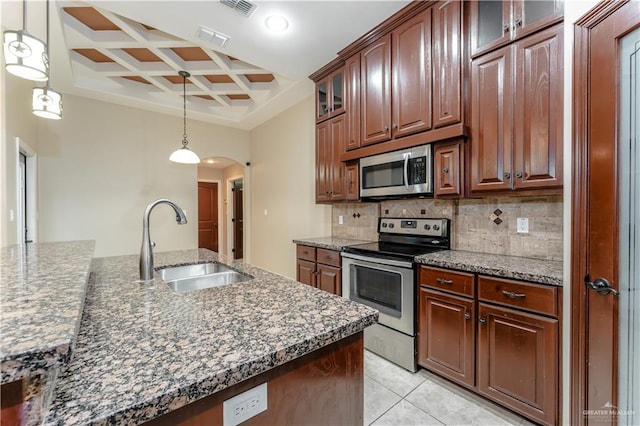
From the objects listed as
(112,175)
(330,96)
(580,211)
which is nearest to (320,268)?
(330,96)

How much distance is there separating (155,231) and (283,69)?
10.5 feet

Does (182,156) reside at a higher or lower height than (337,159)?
higher

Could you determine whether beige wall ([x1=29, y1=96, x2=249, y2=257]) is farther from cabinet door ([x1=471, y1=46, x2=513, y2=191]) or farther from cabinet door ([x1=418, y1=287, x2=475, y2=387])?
cabinet door ([x1=471, y1=46, x2=513, y2=191])

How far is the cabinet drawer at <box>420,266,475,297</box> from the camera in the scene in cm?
179

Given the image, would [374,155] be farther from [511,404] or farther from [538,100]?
[511,404]

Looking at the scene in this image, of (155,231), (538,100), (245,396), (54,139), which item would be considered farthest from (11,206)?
(538,100)

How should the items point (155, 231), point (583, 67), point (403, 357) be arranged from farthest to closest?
1. point (155, 231)
2. point (403, 357)
3. point (583, 67)

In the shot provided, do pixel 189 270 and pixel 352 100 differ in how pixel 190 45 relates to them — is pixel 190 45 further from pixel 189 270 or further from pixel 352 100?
pixel 189 270

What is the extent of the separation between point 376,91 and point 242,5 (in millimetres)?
1273

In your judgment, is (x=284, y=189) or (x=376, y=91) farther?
(x=284, y=189)

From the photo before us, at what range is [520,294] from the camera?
5.19 feet

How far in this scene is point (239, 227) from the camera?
701 cm

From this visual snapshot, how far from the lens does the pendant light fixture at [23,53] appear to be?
4.62ft

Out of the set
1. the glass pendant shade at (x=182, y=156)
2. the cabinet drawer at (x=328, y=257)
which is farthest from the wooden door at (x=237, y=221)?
the cabinet drawer at (x=328, y=257)
